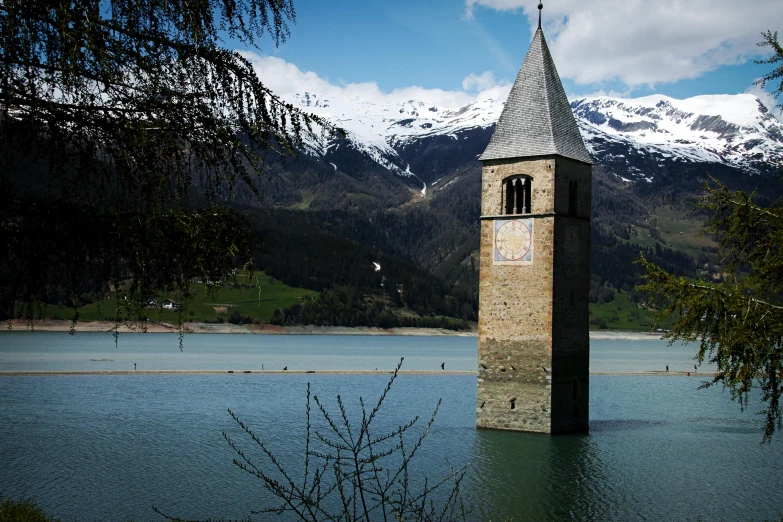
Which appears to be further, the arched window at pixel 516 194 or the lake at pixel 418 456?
the arched window at pixel 516 194

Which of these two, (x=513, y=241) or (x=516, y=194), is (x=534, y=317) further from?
(x=516, y=194)

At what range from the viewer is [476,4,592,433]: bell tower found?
115 feet

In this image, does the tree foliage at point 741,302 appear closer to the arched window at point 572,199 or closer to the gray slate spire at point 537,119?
the gray slate spire at point 537,119

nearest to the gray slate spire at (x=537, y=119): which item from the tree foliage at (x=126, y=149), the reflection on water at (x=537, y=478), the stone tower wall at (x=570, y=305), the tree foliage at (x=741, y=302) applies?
the stone tower wall at (x=570, y=305)

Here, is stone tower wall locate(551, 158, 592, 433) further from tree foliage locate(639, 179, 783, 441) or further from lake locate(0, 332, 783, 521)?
tree foliage locate(639, 179, 783, 441)

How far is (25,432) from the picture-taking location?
37938mm

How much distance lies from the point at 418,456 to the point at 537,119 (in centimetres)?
1465

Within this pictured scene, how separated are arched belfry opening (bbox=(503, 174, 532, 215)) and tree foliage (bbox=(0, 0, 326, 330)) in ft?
98.7

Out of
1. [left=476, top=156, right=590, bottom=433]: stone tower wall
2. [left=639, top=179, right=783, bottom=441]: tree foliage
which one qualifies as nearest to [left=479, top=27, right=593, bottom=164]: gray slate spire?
[left=476, top=156, right=590, bottom=433]: stone tower wall

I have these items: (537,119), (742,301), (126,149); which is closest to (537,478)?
(537,119)

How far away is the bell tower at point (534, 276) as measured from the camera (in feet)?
115

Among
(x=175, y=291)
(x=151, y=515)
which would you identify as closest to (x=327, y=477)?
(x=151, y=515)

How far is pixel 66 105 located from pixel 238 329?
181 m

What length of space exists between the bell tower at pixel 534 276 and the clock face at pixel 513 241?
41 mm
